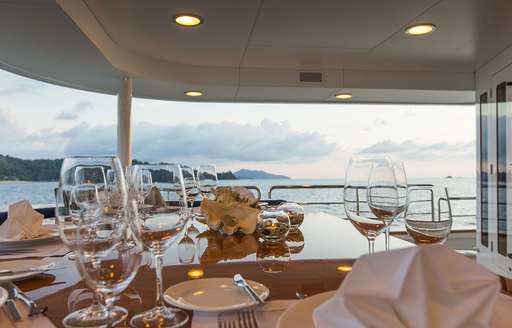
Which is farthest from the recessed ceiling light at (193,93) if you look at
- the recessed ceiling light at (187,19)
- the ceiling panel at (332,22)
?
the recessed ceiling light at (187,19)

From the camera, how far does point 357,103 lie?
5.88m

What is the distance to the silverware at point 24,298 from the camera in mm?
633

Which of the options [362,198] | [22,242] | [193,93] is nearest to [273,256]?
[362,198]

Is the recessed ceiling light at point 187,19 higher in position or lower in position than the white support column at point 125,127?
higher

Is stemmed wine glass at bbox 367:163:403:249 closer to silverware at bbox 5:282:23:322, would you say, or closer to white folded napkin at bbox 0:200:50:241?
silverware at bbox 5:282:23:322

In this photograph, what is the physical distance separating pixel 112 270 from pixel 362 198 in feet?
1.74

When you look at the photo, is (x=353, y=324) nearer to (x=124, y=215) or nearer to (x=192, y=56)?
(x=124, y=215)

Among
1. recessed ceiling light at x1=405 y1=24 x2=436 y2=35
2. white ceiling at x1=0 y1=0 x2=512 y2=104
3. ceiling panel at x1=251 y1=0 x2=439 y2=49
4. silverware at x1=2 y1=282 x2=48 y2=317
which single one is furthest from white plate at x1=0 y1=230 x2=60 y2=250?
recessed ceiling light at x1=405 y1=24 x2=436 y2=35

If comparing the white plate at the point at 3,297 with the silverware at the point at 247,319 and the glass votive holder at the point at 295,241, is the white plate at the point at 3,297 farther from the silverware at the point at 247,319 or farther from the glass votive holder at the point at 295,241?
the glass votive holder at the point at 295,241

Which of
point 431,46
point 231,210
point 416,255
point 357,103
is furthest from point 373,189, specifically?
point 357,103

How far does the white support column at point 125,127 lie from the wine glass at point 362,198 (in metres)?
3.89

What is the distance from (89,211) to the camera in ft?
2.37

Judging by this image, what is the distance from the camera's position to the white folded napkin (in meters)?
1.27

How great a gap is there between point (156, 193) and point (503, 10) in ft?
11.1
